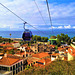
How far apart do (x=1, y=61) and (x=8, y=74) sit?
9.87 feet

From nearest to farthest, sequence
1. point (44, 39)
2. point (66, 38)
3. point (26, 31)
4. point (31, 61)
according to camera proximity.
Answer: point (26, 31) < point (31, 61) < point (66, 38) < point (44, 39)

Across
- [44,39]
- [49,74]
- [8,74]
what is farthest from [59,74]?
[44,39]

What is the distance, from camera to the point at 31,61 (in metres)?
18.8

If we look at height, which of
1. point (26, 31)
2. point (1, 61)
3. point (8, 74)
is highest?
point (26, 31)

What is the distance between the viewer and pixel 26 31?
8.45 metres

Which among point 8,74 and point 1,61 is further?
point 1,61

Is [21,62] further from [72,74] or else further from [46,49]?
[46,49]

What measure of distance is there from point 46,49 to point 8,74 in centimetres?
1959

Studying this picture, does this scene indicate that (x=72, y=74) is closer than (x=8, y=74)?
Yes

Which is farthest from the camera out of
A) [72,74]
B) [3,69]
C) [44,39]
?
[44,39]

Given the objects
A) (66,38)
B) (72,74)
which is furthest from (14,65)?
(66,38)

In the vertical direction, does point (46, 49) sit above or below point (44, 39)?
below

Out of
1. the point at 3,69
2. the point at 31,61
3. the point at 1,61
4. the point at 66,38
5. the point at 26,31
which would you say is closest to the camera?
the point at 26,31

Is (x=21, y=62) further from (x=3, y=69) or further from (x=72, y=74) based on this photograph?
(x=72, y=74)
